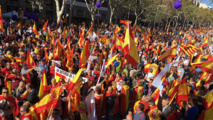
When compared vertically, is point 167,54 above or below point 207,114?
above

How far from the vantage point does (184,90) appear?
4594 millimetres

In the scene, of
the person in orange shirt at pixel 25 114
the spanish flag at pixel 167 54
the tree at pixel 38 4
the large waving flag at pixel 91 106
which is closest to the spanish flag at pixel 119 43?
the spanish flag at pixel 167 54

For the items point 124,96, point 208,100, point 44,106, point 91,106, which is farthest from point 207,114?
point 44,106

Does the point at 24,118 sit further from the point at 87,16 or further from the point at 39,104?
the point at 87,16

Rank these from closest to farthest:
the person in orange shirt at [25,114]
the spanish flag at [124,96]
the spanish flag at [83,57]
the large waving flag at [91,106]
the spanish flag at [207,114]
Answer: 1. the person in orange shirt at [25,114]
2. the spanish flag at [207,114]
3. the large waving flag at [91,106]
4. the spanish flag at [124,96]
5. the spanish flag at [83,57]

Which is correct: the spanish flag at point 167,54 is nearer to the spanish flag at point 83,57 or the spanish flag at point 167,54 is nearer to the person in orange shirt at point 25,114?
the spanish flag at point 83,57

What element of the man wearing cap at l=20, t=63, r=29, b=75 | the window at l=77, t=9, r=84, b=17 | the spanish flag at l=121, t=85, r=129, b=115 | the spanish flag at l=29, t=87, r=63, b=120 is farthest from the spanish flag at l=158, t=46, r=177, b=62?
the window at l=77, t=9, r=84, b=17

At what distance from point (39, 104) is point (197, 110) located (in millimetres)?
3586

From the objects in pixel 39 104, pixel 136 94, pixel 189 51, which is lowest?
pixel 136 94

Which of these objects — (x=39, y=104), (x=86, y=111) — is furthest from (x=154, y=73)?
(x=39, y=104)

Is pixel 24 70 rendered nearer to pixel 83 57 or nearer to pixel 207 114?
pixel 83 57

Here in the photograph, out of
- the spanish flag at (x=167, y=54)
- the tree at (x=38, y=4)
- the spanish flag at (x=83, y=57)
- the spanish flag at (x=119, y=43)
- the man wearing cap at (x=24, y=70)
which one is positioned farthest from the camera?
the tree at (x=38, y=4)

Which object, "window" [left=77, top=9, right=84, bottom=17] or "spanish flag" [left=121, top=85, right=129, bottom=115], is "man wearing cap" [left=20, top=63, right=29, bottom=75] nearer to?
"spanish flag" [left=121, top=85, right=129, bottom=115]

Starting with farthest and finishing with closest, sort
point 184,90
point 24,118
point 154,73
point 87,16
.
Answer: point 87,16
point 154,73
point 184,90
point 24,118
